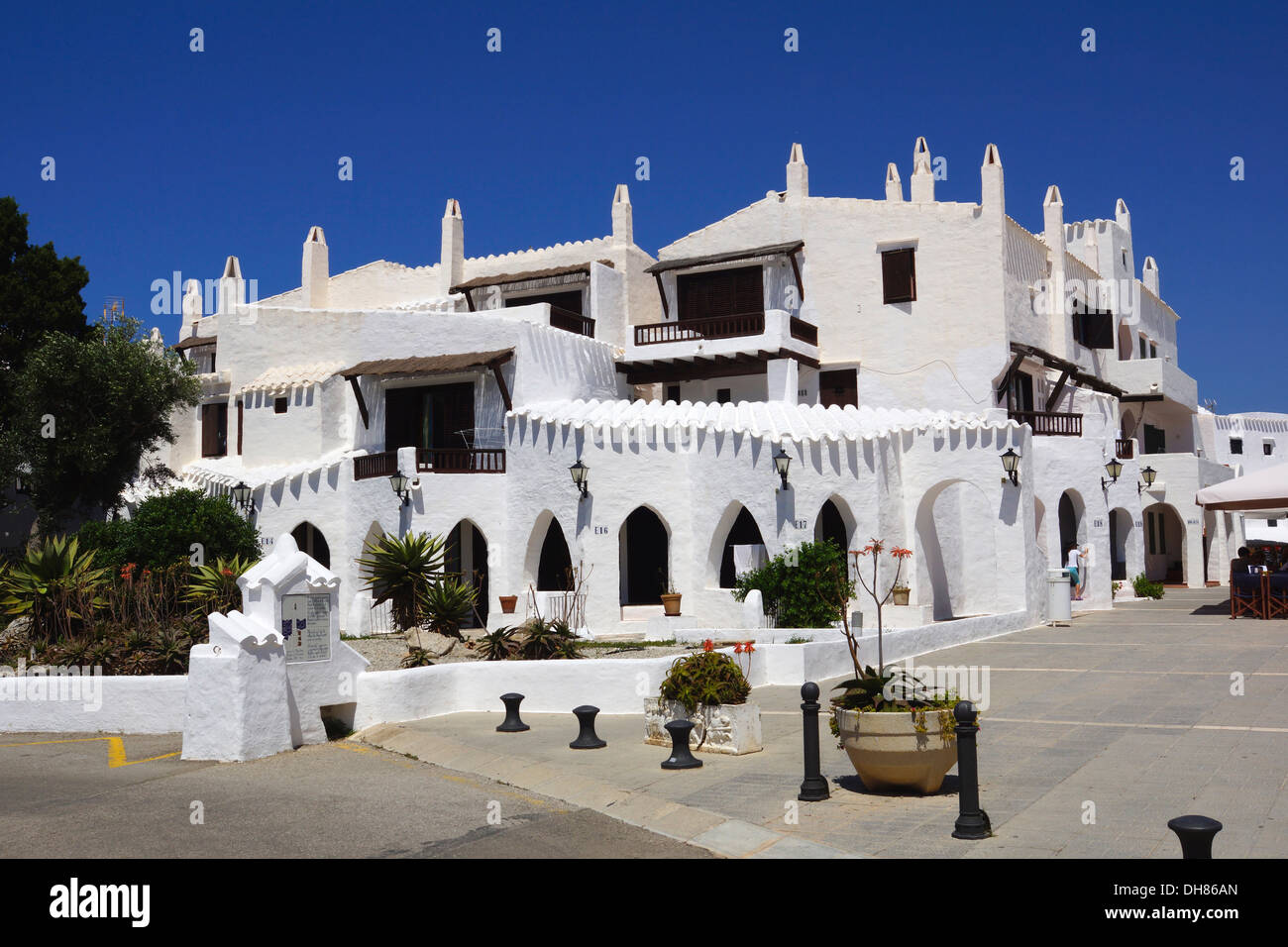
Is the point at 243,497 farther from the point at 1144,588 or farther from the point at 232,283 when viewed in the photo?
the point at 1144,588

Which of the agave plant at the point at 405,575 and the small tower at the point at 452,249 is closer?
the agave plant at the point at 405,575

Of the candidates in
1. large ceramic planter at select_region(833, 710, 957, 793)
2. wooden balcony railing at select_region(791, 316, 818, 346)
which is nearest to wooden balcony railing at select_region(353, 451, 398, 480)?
wooden balcony railing at select_region(791, 316, 818, 346)

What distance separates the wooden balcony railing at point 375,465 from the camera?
81.7 ft

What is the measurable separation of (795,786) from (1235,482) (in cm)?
1694

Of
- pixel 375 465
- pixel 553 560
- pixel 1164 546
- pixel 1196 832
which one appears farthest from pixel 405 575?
pixel 1164 546

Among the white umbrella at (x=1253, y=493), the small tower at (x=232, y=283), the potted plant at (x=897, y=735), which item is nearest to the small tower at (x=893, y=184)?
the white umbrella at (x=1253, y=493)

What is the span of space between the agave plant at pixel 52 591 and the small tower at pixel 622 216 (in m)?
17.4

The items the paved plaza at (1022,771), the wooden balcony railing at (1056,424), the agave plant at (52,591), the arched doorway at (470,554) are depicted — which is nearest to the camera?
the paved plaza at (1022,771)

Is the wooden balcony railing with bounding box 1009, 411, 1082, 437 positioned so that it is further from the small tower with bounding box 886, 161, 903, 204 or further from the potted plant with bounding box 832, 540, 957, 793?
the potted plant with bounding box 832, 540, 957, 793

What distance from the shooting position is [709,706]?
11039 millimetres

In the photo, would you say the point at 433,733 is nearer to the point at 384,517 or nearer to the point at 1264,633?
the point at 384,517

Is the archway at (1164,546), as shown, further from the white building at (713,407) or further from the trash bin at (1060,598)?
the trash bin at (1060,598)

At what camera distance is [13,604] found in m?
18.5

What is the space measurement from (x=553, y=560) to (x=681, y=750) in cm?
1541
